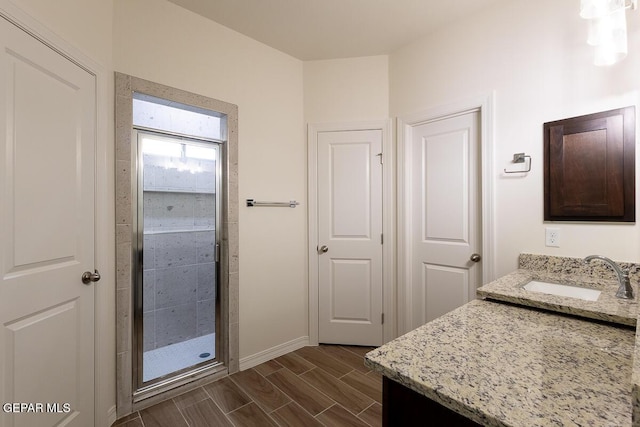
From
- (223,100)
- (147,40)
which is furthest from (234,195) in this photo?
(147,40)

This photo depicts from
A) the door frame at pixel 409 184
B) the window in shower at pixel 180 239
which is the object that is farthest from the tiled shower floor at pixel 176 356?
the door frame at pixel 409 184

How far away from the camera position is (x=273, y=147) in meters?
2.54

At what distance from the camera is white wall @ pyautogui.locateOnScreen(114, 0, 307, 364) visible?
1.89 m

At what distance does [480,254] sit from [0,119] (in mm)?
2708

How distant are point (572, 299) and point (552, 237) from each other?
0.69m

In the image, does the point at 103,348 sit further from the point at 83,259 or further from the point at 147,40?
the point at 147,40

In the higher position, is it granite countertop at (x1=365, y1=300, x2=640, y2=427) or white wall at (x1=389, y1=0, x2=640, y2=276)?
white wall at (x1=389, y1=0, x2=640, y2=276)

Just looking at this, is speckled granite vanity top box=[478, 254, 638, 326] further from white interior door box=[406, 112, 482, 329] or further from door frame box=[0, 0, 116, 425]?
door frame box=[0, 0, 116, 425]

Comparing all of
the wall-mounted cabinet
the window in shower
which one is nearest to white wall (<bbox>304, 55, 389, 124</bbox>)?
the window in shower

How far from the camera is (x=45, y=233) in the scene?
1.30 metres

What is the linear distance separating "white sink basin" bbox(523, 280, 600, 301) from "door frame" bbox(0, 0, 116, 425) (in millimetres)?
2315

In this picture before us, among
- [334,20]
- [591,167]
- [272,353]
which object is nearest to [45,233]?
[272,353]

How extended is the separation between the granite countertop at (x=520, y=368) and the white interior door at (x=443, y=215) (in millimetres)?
1133

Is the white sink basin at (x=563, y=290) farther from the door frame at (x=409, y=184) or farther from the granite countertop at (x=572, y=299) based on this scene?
the door frame at (x=409, y=184)
